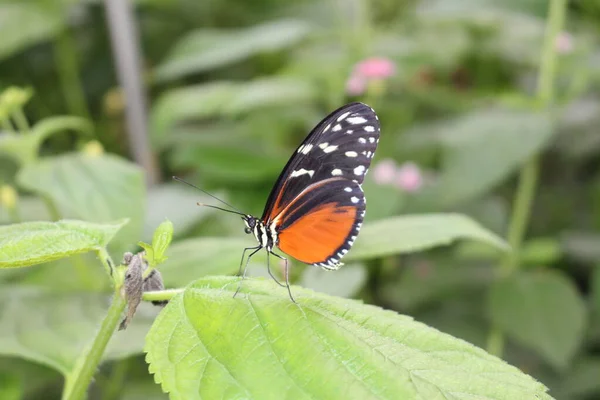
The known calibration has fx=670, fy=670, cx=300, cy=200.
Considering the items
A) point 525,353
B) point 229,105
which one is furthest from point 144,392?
point 525,353

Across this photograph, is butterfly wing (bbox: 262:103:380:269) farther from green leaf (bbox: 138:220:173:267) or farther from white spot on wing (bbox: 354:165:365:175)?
green leaf (bbox: 138:220:173:267)

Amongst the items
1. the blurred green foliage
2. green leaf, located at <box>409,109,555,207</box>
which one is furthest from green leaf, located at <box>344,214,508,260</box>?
green leaf, located at <box>409,109,555,207</box>

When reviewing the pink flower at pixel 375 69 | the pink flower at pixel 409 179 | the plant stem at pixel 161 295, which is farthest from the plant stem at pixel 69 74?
the plant stem at pixel 161 295

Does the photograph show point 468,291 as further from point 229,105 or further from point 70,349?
point 70,349

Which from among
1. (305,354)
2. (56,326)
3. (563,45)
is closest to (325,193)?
(305,354)

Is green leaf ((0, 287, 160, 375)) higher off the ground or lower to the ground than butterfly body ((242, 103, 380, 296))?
lower

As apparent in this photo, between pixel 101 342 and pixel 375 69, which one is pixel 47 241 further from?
pixel 375 69
